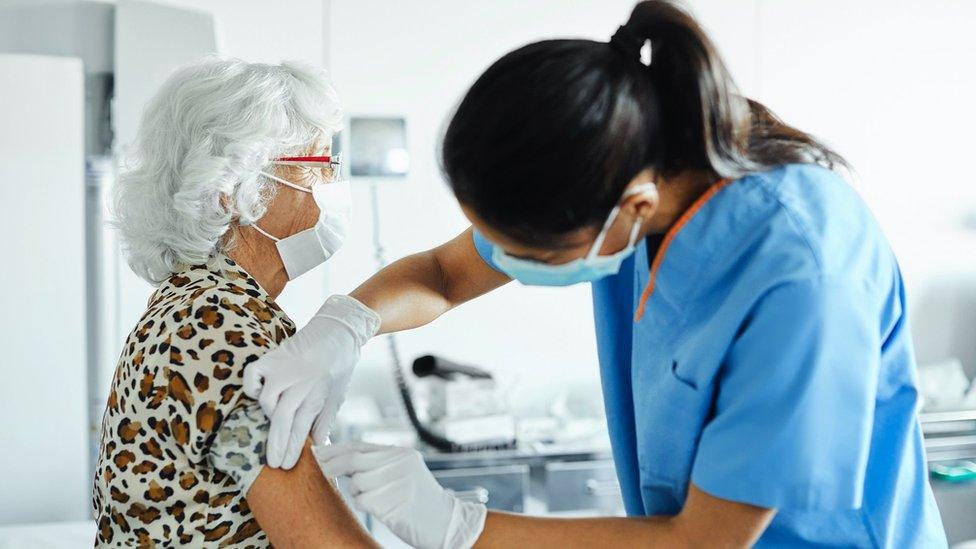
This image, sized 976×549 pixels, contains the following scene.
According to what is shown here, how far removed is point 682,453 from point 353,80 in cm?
227

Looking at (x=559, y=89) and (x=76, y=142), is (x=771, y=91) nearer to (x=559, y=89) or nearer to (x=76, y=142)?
(x=76, y=142)

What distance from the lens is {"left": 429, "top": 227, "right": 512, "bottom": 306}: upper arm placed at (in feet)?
4.75

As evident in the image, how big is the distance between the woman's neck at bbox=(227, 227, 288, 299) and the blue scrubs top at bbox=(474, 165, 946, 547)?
0.53m

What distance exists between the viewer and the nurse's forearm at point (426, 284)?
4.55 ft

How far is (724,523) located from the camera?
0.91 meters

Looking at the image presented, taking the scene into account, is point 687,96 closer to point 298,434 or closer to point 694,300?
point 694,300

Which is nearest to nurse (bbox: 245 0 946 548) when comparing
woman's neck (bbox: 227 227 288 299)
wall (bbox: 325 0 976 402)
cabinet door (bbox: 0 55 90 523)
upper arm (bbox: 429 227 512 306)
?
woman's neck (bbox: 227 227 288 299)

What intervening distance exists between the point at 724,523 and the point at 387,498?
0.37m

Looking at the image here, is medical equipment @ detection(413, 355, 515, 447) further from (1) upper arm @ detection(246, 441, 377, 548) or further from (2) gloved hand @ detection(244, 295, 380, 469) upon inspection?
(1) upper arm @ detection(246, 441, 377, 548)

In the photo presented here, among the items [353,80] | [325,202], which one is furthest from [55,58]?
[325,202]

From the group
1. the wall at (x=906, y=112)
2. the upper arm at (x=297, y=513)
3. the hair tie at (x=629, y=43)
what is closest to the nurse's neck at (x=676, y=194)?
the hair tie at (x=629, y=43)

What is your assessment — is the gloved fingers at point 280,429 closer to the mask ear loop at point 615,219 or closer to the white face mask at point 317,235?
the white face mask at point 317,235

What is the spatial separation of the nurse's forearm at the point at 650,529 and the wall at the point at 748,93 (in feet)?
6.99

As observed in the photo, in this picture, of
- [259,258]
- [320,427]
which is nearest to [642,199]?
[320,427]
